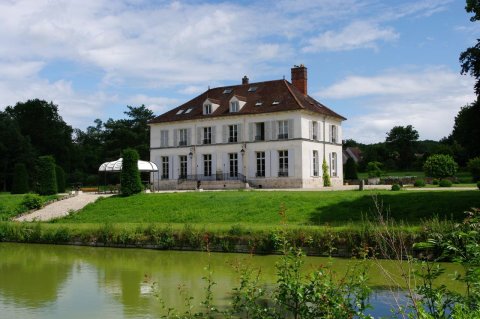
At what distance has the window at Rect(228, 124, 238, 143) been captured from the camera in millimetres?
37219

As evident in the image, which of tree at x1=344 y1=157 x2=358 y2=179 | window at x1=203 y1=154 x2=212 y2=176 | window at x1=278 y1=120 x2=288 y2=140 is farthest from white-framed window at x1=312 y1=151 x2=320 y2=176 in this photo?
window at x1=203 y1=154 x2=212 y2=176

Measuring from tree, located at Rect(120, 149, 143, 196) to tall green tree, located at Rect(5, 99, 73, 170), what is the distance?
1123 inches

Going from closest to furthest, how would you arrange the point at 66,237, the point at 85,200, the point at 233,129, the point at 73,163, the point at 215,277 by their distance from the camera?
the point at 215,277 → the point at 66,237 → the point at 85,200 → the point at 233,129 → the point at 73,163

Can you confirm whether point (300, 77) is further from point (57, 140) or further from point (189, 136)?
point (57, 140)

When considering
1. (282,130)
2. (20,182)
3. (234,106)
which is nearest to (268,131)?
(282,130)

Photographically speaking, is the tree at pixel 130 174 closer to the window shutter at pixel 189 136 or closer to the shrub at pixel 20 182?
the shrub at pixel 20 182

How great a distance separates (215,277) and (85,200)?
57.1 feet

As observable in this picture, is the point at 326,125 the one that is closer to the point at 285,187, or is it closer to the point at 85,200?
the point at 285,187

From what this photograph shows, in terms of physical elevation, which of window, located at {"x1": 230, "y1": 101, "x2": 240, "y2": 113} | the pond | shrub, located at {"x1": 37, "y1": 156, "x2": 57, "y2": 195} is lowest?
the pond

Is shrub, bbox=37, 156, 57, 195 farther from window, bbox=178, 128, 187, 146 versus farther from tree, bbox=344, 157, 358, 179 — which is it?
tree, bbox=344, 157, 358, 179

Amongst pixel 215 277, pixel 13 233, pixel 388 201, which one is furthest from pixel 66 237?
pixel 388 201

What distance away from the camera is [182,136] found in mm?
39562

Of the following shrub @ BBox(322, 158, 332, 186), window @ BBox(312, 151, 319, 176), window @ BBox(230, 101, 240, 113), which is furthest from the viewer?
window @ BBox(230, 101, 240, 113)

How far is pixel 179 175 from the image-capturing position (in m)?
39.2
